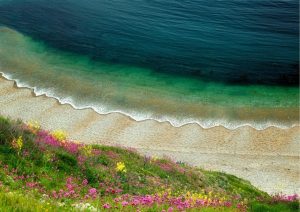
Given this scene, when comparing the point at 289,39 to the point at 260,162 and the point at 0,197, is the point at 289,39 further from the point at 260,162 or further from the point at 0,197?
the point at 0,197

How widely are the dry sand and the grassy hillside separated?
12.4m

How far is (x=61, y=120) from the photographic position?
50.2 metres

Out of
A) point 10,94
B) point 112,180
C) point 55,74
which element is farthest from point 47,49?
point 112,180

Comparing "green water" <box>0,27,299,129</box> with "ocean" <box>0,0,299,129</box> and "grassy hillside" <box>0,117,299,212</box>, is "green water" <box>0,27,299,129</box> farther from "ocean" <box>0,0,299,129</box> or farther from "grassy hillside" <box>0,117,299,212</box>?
"grassy hillside" <box>0,117,299,212</box>

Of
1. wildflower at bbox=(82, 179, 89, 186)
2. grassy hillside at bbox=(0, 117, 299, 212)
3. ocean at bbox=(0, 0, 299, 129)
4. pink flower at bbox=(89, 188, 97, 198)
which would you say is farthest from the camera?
ocean at bbox=(0, 0, 299, 129)

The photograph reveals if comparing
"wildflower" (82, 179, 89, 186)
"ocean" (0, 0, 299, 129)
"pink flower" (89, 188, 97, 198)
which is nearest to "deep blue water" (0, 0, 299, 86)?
"ocean" (0, 0, 299, 129)

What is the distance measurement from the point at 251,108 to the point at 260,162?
39.1ft

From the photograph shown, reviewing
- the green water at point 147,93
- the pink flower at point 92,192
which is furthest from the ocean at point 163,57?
the pink flower at point 92,192

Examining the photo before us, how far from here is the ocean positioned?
54.3m

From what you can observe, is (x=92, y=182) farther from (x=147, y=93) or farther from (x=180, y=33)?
(x=180, y=33)

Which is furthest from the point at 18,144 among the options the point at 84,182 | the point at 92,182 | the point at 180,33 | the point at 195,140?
the point at 180,33

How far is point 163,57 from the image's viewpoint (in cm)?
6762

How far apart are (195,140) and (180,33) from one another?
32253 millimetres

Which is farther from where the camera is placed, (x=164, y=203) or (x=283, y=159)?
(x=283, y=159)
